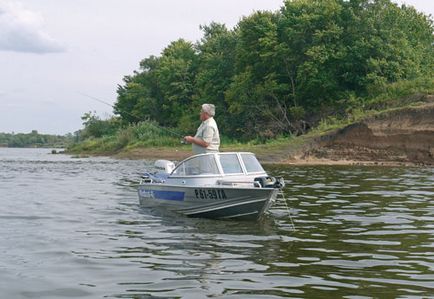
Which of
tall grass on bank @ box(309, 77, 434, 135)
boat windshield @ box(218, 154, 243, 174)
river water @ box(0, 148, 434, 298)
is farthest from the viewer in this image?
tall grass on bank @ box(309, 77, 434, 135)

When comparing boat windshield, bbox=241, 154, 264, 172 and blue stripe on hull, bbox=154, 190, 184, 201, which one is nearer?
boat windshield, bbox=241, 154, 264, 172

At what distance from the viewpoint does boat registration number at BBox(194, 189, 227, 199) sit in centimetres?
1347

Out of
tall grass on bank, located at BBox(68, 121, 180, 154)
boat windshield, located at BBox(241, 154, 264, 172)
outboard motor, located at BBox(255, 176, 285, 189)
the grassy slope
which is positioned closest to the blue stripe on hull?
boat windshield, located at BBox(241, 154, 264, 172)

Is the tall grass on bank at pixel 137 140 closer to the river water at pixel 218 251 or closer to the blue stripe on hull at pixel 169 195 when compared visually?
the river water at pixel 218 251

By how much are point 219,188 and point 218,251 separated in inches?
138

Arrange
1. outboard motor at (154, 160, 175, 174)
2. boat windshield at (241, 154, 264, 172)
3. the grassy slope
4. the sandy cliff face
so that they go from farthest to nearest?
the grassy slope → the sandy cliff face → outboard motor at (154, 160, 175, 174) → boat windshield at (241, 154, 264, 172)

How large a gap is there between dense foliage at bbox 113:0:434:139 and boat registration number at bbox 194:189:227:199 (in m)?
30.3

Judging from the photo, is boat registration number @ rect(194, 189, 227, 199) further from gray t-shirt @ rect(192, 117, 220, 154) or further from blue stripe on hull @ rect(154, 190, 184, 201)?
gray t-shirt @ rect(192, 117, 220, 154)

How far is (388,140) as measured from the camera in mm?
39156

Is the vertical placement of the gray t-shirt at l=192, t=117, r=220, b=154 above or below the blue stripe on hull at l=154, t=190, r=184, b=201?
above

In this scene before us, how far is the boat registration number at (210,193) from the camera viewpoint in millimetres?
13466

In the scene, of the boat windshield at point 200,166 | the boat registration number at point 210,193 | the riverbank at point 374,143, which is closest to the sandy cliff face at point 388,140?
the riverbank at point 374,143

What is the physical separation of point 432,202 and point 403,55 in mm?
32474

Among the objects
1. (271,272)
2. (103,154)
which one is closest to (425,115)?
(271,272)
